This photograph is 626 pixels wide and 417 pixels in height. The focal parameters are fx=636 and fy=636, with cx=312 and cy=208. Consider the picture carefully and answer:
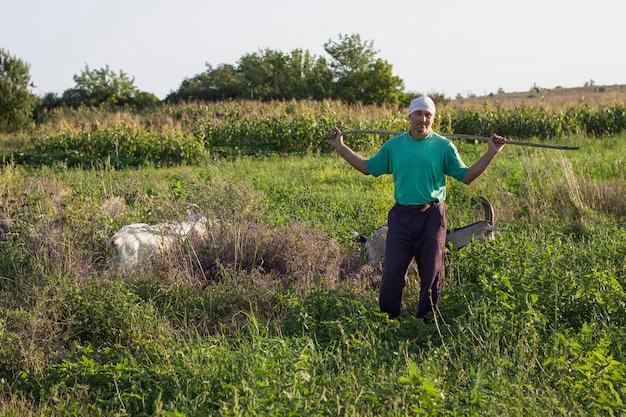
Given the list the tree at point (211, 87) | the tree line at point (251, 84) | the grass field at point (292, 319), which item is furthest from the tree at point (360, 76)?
the grass field at point (292, 319)

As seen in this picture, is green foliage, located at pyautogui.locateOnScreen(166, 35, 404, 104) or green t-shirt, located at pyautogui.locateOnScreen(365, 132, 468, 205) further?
green foliage, located at pyautogui.locateOnScreen(166, 35, 404, 104)

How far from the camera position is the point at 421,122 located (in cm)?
498

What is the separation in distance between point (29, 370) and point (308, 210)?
456cm

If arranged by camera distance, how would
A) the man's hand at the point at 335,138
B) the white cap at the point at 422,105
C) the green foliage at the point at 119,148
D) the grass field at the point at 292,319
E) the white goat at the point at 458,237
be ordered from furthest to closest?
the green foliage at the point at 119,148 < the white goat at the point at 458,237 < the man's hand at the point at 335,138 < the white cap at the point at 422,105 < the grass field at the point at 292,319

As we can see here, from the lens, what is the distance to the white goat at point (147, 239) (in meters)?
6.35

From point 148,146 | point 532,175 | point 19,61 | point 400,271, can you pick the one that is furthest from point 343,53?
point 400,271

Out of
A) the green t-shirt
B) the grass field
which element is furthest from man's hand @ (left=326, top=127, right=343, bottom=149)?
the grass field

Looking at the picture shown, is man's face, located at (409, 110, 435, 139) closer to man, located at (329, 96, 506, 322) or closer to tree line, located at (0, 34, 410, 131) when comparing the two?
man, located at (329, 96, 506, 322)

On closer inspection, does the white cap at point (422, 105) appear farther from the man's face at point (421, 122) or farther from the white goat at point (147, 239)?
the white goat at point (147, 239)

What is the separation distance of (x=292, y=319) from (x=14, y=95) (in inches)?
938

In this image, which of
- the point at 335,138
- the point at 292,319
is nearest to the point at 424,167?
the point at 335,138

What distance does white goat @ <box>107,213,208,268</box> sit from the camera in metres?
6.35

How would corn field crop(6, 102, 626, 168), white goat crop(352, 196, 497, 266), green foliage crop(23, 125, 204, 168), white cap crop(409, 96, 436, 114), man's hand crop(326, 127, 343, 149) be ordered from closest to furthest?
white cap crop(409, 96, 436, 114) → man's hand crop(326, 127, 343, 149) → white goat crop(352, 196, 497, 266) → green foliage crop(23, 125, 204, 168) → corn field crop(6, 102, 626, 168)

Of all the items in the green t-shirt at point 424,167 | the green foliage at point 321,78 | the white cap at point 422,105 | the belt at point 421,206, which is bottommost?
the belt at point 421,206
